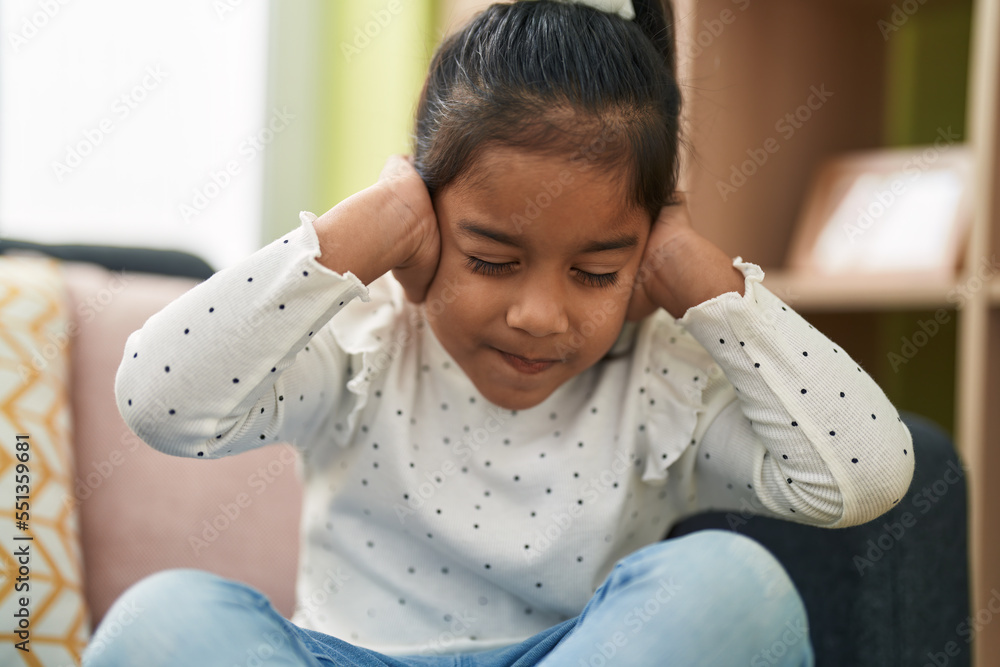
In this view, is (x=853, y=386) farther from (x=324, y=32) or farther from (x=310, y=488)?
(x=324, y=32)

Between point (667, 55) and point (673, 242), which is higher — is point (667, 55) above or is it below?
above

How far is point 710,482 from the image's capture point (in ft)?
2.55

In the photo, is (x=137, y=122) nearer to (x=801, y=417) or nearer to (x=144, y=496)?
(x=144, y=496)

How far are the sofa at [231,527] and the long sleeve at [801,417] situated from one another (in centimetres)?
19

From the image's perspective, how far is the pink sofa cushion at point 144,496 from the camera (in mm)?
880

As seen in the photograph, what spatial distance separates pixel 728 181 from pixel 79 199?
1104mm

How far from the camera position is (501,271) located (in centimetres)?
66

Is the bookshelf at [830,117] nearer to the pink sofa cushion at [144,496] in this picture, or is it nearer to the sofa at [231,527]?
the sofa at [231,527]

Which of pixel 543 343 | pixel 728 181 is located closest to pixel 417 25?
pixel 728 181

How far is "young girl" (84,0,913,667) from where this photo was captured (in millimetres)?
547

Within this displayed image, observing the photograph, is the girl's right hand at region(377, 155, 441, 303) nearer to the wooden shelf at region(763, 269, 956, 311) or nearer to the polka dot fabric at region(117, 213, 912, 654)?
the polka dot fabric at region(117, 213, 912, 654)

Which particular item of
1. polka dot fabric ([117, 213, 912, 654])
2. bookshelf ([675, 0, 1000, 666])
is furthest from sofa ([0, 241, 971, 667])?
bookshelf ([675, 0, 1000, 666])

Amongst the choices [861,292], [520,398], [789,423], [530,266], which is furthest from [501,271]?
[861,292]

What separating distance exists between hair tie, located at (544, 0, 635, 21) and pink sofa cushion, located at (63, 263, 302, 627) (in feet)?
1.96
